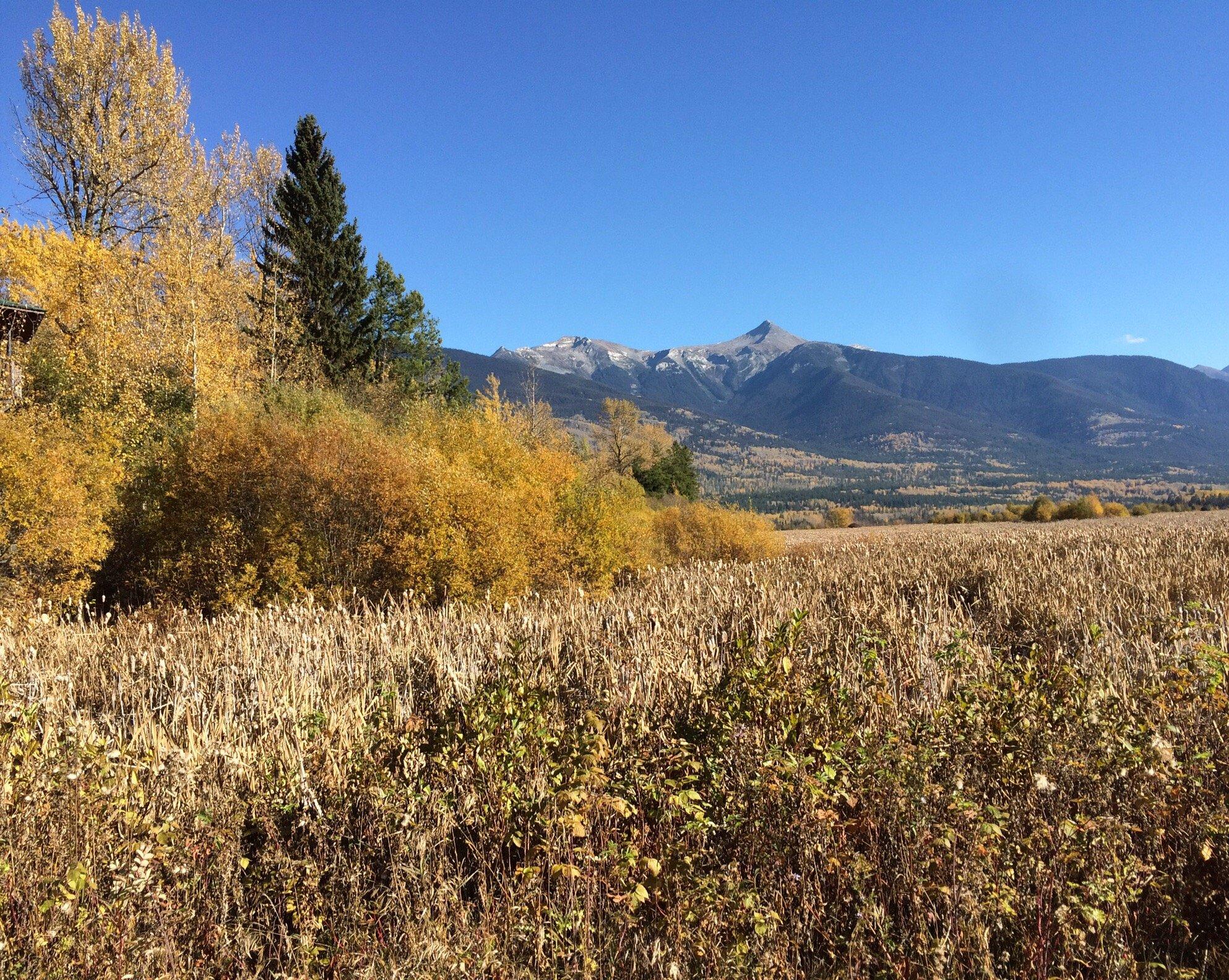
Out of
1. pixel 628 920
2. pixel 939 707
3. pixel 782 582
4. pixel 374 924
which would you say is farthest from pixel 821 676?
pixel 782 582

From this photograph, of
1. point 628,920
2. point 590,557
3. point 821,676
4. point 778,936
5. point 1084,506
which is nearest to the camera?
point 628,920

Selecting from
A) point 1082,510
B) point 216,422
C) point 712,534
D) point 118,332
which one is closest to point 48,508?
point 216,422

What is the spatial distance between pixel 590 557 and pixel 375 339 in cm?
1958

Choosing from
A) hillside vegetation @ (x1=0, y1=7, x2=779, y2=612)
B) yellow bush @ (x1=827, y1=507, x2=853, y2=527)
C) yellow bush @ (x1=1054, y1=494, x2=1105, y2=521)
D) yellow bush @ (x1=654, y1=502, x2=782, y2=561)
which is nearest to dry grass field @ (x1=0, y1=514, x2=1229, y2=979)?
hillside vegetation @ (x1=0, y1=7, x2=779, y2=612)

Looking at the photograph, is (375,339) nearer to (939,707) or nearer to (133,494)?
(133,494)

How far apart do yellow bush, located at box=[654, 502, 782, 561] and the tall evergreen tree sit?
2222 centimetres

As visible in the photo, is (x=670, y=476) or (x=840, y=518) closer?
(x=670, y=476)

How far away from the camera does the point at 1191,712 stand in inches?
193

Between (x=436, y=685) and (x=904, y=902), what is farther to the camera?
(x=436, y=685)

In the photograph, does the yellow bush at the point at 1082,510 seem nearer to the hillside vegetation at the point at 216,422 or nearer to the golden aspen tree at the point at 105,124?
the hillside vegetation at the point at 216,422

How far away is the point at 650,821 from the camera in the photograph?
4965 millimetres

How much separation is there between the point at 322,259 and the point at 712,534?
2962cm

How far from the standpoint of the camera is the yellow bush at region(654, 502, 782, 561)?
47.6m

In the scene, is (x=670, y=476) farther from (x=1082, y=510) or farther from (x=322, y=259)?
(x=1082, y=510)
